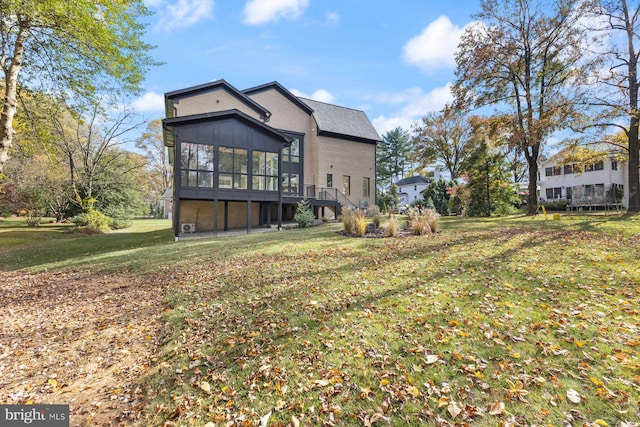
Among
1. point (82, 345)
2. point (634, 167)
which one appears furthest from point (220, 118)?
point (634, 167)

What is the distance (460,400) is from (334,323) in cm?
181

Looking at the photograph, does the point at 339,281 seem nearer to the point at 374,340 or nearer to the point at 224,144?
the point at 374,340

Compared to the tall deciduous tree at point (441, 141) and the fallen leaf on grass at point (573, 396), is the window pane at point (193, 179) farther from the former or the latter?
the tall deciduous tree at point (441, 141)

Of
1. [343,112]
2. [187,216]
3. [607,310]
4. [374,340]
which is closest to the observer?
[374,340]

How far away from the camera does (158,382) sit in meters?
3.07

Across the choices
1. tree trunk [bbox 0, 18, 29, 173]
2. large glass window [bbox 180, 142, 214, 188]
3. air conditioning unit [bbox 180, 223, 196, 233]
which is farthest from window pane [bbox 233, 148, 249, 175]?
tree trunk [bbox 0, 18, 29, 173]

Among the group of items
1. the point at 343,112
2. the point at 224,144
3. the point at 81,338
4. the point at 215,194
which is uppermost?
the point at 343,112

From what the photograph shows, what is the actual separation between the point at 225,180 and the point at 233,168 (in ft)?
2.71

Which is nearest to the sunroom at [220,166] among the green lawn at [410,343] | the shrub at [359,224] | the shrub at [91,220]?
the shrub at [359,224]

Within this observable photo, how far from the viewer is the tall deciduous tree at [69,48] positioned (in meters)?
8.53

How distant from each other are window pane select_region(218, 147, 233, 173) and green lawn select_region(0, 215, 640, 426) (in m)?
9.49

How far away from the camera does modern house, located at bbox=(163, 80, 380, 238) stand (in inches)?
577

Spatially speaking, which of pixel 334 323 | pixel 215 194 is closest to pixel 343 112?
pixel 215 194

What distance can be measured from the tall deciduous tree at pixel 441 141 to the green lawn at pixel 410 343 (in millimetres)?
29163
